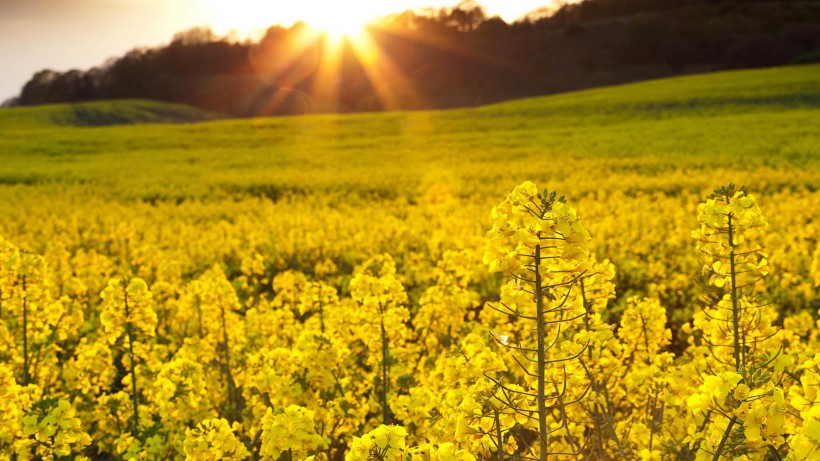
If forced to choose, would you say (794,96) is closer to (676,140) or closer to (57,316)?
(676,140)

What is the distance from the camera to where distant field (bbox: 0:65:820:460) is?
4586 millimetres

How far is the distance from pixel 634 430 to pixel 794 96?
43.0 meters

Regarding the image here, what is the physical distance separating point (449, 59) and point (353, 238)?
102142 mm

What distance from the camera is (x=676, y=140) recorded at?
27031 mm

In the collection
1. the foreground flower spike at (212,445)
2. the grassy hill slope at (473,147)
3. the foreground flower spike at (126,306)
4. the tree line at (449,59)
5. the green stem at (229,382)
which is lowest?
the green stem at (229,382)

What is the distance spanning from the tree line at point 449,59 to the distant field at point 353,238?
5373cm

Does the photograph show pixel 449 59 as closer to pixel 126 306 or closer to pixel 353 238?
pixel 353 238

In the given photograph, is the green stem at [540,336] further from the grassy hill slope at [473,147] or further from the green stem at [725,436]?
the grassy hill slope at [473,147]

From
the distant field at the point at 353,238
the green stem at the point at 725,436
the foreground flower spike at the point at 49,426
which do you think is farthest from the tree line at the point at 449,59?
the green stem at the point at 725,436

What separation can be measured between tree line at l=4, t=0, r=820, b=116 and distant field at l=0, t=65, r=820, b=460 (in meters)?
53.7

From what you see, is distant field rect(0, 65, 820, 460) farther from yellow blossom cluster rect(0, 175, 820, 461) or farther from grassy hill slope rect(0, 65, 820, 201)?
grassy hill slope rect(0, 65, 820, 201)

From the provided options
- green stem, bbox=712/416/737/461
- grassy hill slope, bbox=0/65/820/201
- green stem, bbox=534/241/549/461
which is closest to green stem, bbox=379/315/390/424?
green stem, bbox=534/241/549/461

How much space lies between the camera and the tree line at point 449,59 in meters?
95.5

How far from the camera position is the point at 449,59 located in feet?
358
